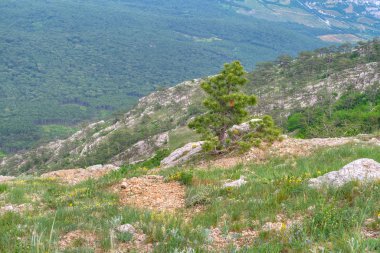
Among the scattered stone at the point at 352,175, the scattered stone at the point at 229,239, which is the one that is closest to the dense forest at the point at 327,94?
the scattered stone at the point at 352,175

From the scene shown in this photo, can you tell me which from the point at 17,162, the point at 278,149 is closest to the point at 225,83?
the point at 278,149

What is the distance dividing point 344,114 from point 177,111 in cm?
6131

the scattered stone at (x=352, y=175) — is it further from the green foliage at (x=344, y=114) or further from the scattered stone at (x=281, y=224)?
the green foliage at (x=344, y=114)

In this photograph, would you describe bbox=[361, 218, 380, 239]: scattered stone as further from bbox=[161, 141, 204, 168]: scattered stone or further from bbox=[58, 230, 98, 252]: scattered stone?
bbox=[161, 141, 204, 168]: scattered stone

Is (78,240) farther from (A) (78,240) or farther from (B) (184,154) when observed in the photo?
(B) (184,154)

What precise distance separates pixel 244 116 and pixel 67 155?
8177 centimetres

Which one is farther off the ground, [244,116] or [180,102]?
[244,116]

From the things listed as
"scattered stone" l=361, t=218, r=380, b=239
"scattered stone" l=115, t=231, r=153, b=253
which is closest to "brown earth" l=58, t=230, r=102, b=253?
"scattered stone" l=115, t=231, r=153, b=253

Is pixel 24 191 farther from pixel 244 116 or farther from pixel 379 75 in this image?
pixel 379 75

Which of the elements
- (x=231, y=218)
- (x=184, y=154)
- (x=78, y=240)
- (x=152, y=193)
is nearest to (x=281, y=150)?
(x=184, y=154)

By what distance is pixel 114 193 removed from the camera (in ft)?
35.0

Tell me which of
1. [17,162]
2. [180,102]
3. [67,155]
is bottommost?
[17,162]

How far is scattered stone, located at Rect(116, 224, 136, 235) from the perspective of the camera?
22.1 ft

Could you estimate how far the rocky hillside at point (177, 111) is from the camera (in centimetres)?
7288
